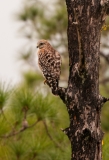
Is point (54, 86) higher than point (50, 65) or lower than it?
lower

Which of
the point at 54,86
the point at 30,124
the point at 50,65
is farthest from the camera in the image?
the point at 30,124

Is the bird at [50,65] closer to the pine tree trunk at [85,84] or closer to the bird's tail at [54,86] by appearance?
the bird's tail at [54,86]

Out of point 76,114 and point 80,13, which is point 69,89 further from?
point 80,13

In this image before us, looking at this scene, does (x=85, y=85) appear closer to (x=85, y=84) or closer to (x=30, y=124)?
(x=85, y=84)

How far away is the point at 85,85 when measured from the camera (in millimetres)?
2117

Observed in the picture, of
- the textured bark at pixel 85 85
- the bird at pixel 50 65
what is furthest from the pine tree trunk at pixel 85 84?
the bird at pixel 50 65

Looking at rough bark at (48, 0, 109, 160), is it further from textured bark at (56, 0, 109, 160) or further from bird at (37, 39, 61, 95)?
bird at (37, 39, 61, 95)

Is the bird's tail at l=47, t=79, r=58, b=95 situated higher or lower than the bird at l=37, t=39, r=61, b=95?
lower

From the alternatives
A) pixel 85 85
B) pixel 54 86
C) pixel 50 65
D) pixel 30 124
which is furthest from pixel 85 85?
pixel 30 124

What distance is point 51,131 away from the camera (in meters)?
3.93

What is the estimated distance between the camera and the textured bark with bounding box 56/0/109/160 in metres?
2.12

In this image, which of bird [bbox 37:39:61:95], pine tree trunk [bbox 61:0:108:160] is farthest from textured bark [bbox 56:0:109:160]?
bird [bbox 37:39:61:95]

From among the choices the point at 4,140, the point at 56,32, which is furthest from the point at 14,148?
the point at 56,32

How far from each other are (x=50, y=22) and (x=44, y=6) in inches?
8.0
